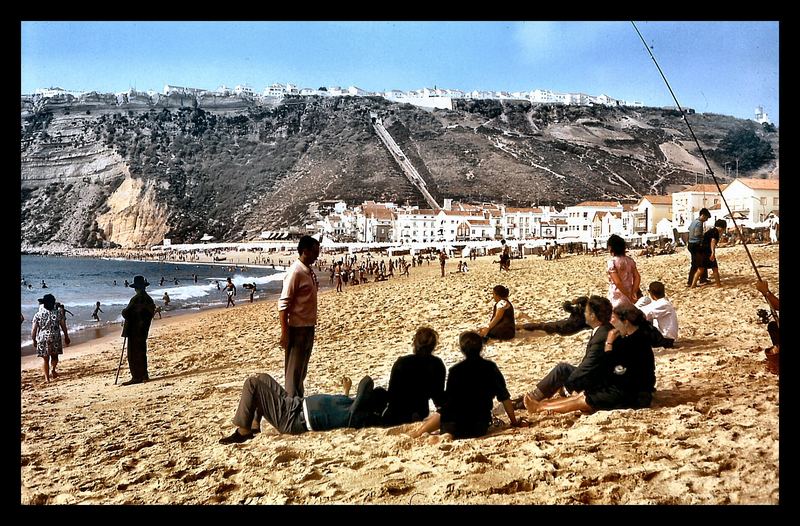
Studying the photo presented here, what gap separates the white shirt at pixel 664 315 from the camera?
3648mm

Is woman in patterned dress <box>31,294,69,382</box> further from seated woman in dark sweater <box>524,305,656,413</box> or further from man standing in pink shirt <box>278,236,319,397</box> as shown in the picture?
seated woman in dark sweater <box>524,305,656,413</box>

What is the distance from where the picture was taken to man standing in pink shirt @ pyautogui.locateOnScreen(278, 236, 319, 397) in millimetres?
3115

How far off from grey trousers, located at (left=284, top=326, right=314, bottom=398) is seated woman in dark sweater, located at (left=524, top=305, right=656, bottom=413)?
1575mm

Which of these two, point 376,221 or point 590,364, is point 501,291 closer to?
point 590,364

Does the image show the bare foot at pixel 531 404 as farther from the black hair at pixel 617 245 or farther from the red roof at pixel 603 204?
the red roof at pixel 603 204

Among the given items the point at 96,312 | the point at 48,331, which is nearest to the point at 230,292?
the point at 96,312

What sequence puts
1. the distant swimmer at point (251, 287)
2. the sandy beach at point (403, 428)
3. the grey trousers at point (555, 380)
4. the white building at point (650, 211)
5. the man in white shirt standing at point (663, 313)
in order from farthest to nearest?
1. the distant swimmer at point (251, 287)
2. the white building at point (650, 211)
3. the man in white shirt standing at point (663, 313)
4. the grey trousers at point (555, 380)
5. the sandy beach at point (403, 428)

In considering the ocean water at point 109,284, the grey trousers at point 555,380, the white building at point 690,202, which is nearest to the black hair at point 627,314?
the grey trousers at point 555,380

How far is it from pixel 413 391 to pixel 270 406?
→ 2.64ft

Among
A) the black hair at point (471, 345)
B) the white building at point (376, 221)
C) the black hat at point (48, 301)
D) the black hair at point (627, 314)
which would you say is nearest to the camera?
the black hair at point (627, 314)

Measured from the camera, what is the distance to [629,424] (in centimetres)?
282
